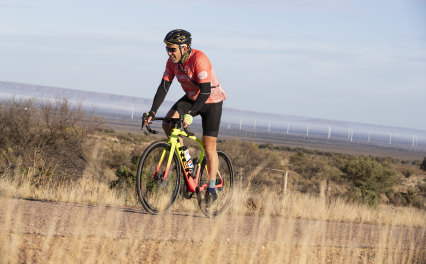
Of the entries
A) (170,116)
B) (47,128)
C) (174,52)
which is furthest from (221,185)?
(47,128)

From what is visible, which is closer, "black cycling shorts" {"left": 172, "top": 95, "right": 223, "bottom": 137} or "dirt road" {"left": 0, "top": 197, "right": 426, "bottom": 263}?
"dirt road" {"left": 0, "top": 197, "right": 426, "bottom": 263}

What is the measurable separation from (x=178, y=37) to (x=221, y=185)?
81.4 inches

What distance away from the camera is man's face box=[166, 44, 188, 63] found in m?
6.29

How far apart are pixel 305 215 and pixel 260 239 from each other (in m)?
3.13

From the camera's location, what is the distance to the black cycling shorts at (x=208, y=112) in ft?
22.1

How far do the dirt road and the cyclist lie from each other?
2.76 feet

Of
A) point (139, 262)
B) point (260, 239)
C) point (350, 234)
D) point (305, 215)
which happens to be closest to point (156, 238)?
point (139, 262)

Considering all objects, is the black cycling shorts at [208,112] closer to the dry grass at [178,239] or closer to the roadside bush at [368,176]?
the dry grass at [178,239]

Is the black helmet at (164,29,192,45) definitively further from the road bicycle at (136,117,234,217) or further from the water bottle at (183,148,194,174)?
the water bottle at (183,148,194,174)

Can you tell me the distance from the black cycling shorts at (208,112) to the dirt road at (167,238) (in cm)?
104

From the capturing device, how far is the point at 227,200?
7.50m

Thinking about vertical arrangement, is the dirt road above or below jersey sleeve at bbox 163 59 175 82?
below

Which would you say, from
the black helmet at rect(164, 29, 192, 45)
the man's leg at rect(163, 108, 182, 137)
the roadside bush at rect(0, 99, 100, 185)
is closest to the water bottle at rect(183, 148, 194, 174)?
the man's leg at rect(163, 108, 182, 137)

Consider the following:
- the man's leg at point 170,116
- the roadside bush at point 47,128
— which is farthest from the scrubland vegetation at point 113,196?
the man's leg at point 170,116
